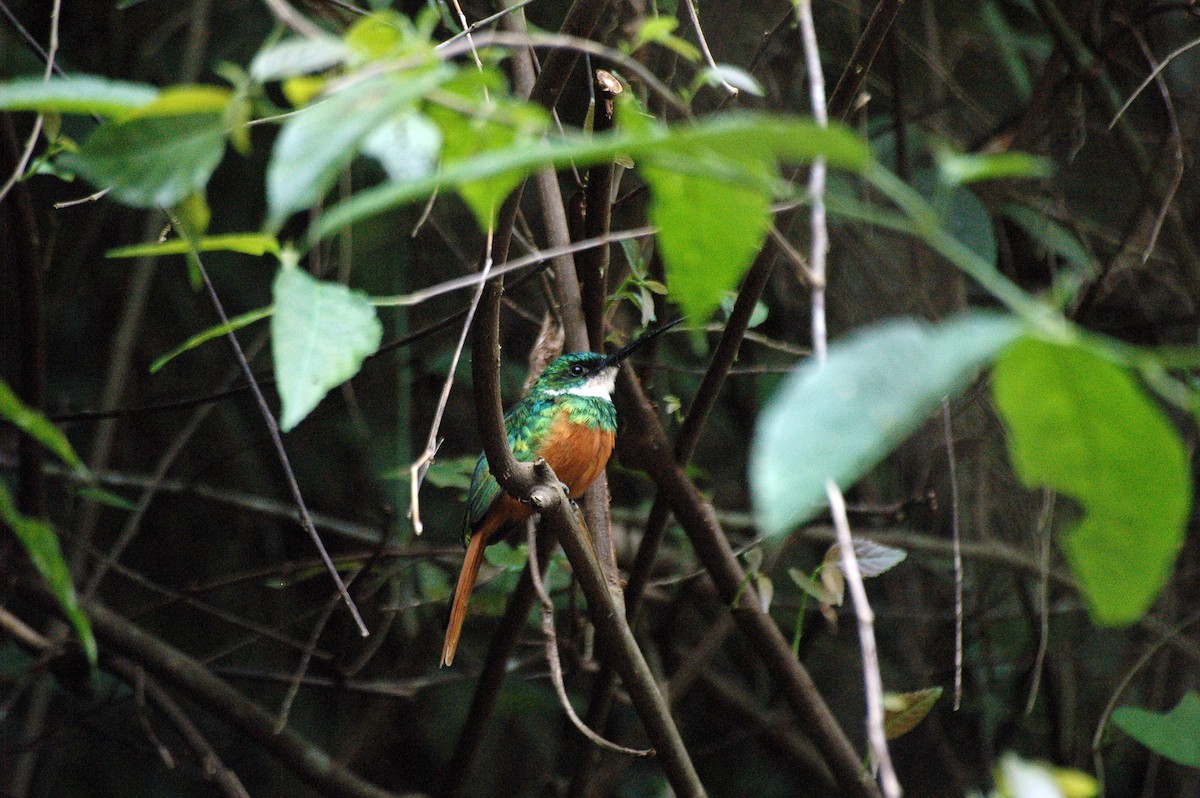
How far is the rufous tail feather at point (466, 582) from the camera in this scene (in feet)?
6.61

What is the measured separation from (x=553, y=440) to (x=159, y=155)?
1.70 metres

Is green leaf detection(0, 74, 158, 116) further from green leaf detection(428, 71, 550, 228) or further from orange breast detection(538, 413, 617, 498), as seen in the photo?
orange breast detection(538, 413, 617, 498)

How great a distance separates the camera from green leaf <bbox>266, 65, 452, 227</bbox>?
0.46 m

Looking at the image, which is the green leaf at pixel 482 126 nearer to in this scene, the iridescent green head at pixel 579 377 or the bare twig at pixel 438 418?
the bare twig at pixel 438 418

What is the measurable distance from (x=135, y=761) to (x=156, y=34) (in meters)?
1.75

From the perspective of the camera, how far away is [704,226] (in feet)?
1.72

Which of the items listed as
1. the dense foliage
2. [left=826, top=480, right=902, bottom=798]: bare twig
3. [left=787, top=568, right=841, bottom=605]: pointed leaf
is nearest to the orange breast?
the dense foliage

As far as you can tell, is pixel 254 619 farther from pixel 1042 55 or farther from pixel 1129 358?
pixel 1129 358

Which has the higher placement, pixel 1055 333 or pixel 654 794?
pixel 1055 333

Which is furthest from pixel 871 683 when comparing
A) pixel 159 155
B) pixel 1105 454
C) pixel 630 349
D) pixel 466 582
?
pixel 466 582

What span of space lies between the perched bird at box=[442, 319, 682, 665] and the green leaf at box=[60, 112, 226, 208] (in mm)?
1387

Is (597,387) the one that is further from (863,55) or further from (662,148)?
(662,148)

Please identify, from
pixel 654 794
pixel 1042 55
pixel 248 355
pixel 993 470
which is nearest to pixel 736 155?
pixel 248 355

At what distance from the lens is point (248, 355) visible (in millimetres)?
A: 2488
